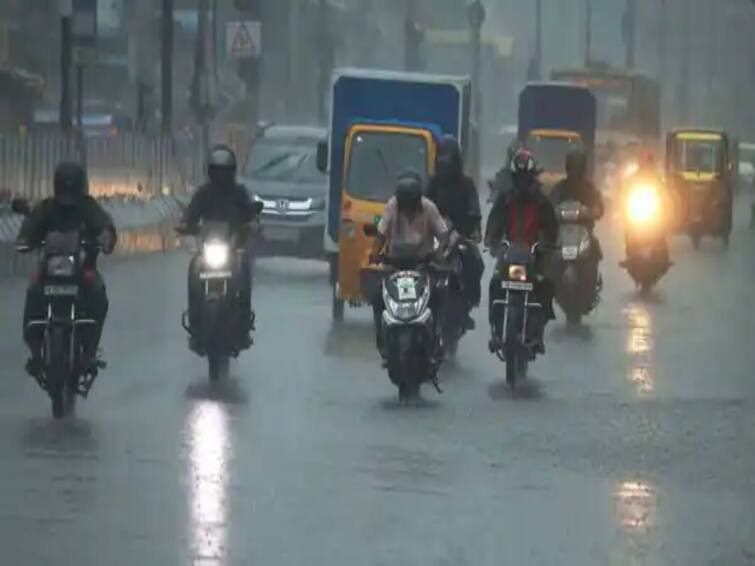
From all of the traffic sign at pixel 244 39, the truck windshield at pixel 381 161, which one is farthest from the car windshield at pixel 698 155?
the truck windshield at pixel 381 161

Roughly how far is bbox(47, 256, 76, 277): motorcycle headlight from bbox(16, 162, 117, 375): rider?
0.13 m

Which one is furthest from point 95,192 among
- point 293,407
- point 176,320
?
point 293,407

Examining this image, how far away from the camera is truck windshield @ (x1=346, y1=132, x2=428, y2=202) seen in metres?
24.2

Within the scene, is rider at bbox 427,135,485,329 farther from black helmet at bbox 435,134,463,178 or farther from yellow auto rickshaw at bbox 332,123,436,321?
yellow auto rickshaw at bbox 332,123,436,321

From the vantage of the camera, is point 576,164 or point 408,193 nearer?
point 408,193

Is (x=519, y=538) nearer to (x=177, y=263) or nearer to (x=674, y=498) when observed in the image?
(x=674, y=498)

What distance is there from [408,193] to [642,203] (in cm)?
1375

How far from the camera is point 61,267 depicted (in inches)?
607

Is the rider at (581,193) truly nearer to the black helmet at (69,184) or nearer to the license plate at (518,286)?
the license plate at (518,286)

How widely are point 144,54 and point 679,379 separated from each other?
58.9m

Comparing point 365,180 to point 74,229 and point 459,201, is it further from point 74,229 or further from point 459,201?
point 74,229

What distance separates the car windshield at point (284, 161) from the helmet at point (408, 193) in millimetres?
15947

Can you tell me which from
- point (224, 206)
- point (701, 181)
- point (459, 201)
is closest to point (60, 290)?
point (224, 206)

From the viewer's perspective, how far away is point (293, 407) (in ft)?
53.9
